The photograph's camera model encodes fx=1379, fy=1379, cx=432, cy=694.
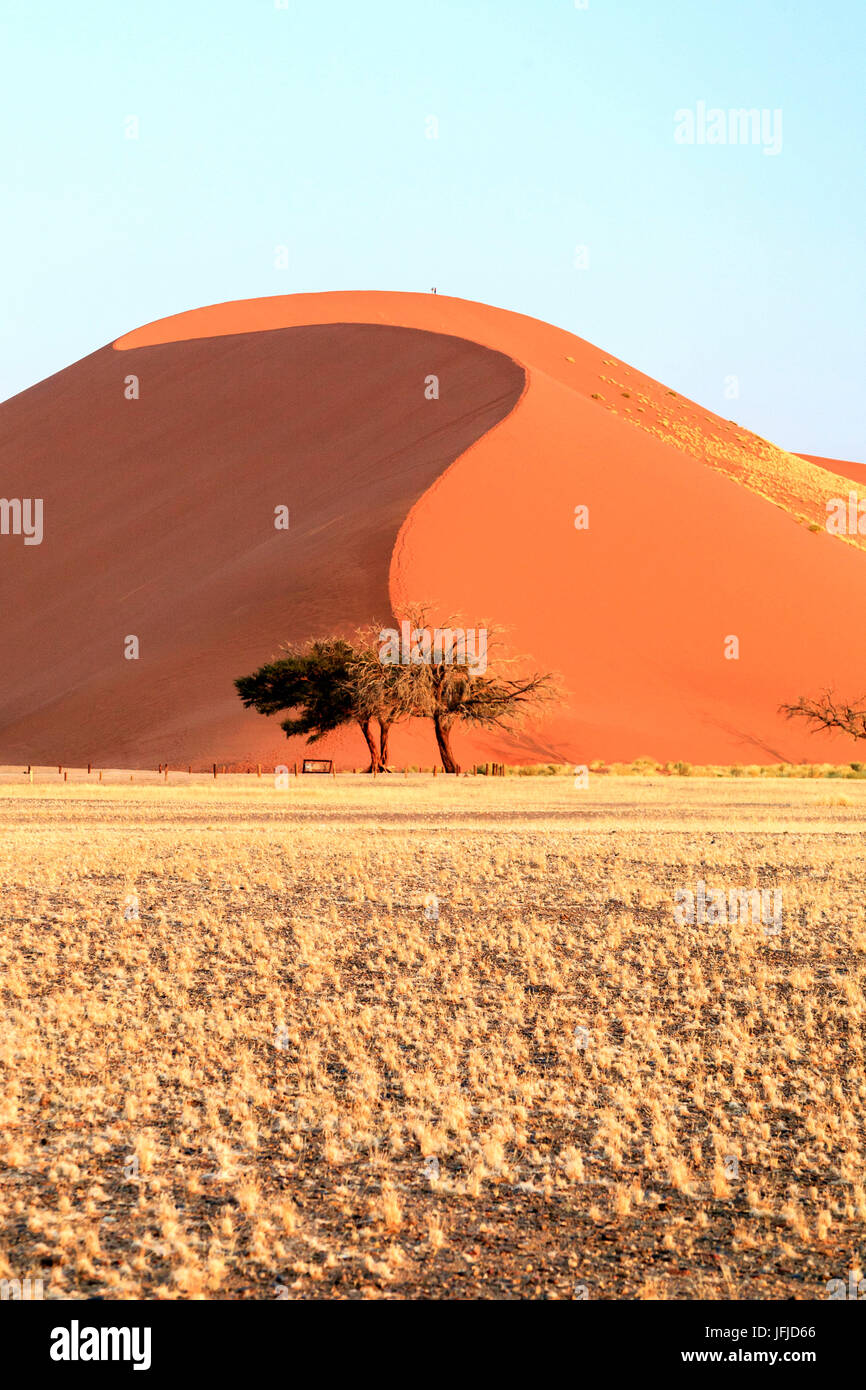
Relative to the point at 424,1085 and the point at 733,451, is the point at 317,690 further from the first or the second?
the point at 733,451

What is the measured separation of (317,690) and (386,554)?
15.4m

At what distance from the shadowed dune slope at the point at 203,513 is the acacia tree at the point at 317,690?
3.22 m

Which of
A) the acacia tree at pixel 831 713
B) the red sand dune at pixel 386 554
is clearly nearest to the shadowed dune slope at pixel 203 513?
the red sand dune at pixel 386 554

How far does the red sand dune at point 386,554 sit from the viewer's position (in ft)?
186

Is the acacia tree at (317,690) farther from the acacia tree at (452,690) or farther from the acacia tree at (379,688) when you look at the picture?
the acacia tree at (452,690)

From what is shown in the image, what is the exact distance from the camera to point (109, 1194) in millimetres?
5387

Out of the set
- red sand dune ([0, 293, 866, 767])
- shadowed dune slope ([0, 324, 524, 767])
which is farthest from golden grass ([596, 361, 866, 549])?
shadowed dune slope ([0, 324, 524, 767])

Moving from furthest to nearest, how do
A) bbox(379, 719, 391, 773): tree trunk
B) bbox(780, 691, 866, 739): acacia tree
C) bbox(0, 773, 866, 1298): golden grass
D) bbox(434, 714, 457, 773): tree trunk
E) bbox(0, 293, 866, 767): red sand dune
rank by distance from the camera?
bbox(780, 691, 866, 739): acacia tree
bbox(0, 293, 866, 767): red sand dune
bbox(379, 719, 391, 773): tree trunk
bbox(434, 714, 457, 773): tree trunk
bbox(0, 773, 866, 1298): golden grass

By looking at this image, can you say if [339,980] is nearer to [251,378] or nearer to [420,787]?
[420,787]

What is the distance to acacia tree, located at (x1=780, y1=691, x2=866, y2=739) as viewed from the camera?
5719cm

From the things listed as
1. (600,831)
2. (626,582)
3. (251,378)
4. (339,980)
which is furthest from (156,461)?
(339,980)

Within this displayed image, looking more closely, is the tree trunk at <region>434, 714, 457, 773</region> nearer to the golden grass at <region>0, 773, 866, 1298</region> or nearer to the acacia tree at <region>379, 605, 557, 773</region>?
the acacia tree at <region>379, 605, 557, 773</region>

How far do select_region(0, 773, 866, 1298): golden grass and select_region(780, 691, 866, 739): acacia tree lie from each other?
43489 millimetres
